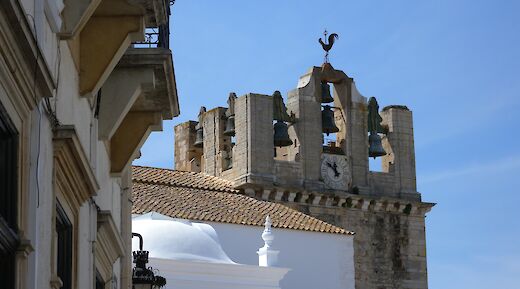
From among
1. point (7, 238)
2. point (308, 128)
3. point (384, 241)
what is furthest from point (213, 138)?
point (7, 238)

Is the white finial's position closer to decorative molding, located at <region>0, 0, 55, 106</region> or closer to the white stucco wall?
the white stucco wall

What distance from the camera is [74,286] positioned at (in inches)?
369

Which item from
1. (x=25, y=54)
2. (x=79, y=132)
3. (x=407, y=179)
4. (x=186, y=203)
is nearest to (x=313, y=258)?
(x=186, y=203)

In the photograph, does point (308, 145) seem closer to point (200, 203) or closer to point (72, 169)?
point (200, 203)

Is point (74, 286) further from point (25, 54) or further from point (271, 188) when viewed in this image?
point (271, 188)

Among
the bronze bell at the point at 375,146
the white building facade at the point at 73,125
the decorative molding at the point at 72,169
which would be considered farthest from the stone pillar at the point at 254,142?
the decorative molding at the point at 72,169

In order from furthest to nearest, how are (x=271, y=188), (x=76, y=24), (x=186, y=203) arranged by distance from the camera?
(x=271, y=188), (x=186, y=203), (x=76, y=24)

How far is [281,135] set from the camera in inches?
1889

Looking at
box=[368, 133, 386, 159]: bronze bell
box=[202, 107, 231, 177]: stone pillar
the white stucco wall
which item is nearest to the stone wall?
box=[368, 133, 386, 159]: bronze bell

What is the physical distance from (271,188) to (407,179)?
6.52 m

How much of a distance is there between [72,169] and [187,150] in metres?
43.2

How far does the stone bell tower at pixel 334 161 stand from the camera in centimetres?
4766

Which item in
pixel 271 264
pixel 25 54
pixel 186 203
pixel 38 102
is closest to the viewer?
pixel 25 54

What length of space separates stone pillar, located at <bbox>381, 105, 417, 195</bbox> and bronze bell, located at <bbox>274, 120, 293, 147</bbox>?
4688 millimetres
